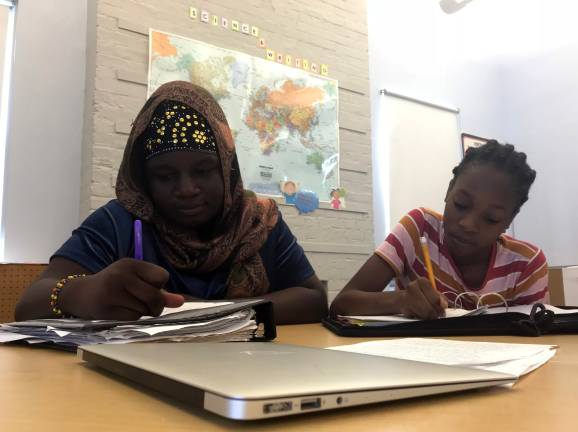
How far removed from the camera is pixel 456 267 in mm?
1277

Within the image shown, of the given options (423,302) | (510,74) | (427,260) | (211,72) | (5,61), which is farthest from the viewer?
(510,74)

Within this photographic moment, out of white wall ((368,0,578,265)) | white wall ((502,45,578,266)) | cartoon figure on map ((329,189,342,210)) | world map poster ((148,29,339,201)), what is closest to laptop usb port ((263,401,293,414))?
world map poster ((148,29,339,201))

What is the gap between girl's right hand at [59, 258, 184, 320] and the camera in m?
0.60

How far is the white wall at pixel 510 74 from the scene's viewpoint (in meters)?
3.44

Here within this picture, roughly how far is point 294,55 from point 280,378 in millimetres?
2651

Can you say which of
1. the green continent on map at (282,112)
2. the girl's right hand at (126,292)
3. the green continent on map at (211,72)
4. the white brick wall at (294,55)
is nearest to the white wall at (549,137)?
the white brick wall at (294,55)

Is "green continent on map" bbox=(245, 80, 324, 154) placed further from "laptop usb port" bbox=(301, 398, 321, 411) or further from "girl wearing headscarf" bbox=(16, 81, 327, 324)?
"laptop usb port" bbox=(301, 398, 321, 411)

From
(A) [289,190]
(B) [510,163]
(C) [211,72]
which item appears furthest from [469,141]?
(B) [510,163]

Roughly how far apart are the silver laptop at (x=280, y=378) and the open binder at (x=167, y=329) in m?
0.13

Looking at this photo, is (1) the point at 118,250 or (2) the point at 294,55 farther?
(2) the point at 294,55

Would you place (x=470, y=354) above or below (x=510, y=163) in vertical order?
below

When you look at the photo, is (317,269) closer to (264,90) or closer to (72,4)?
(264,90)

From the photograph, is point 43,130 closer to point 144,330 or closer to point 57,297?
point 57,297

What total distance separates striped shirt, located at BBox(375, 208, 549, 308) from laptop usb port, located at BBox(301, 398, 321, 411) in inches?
40.8
